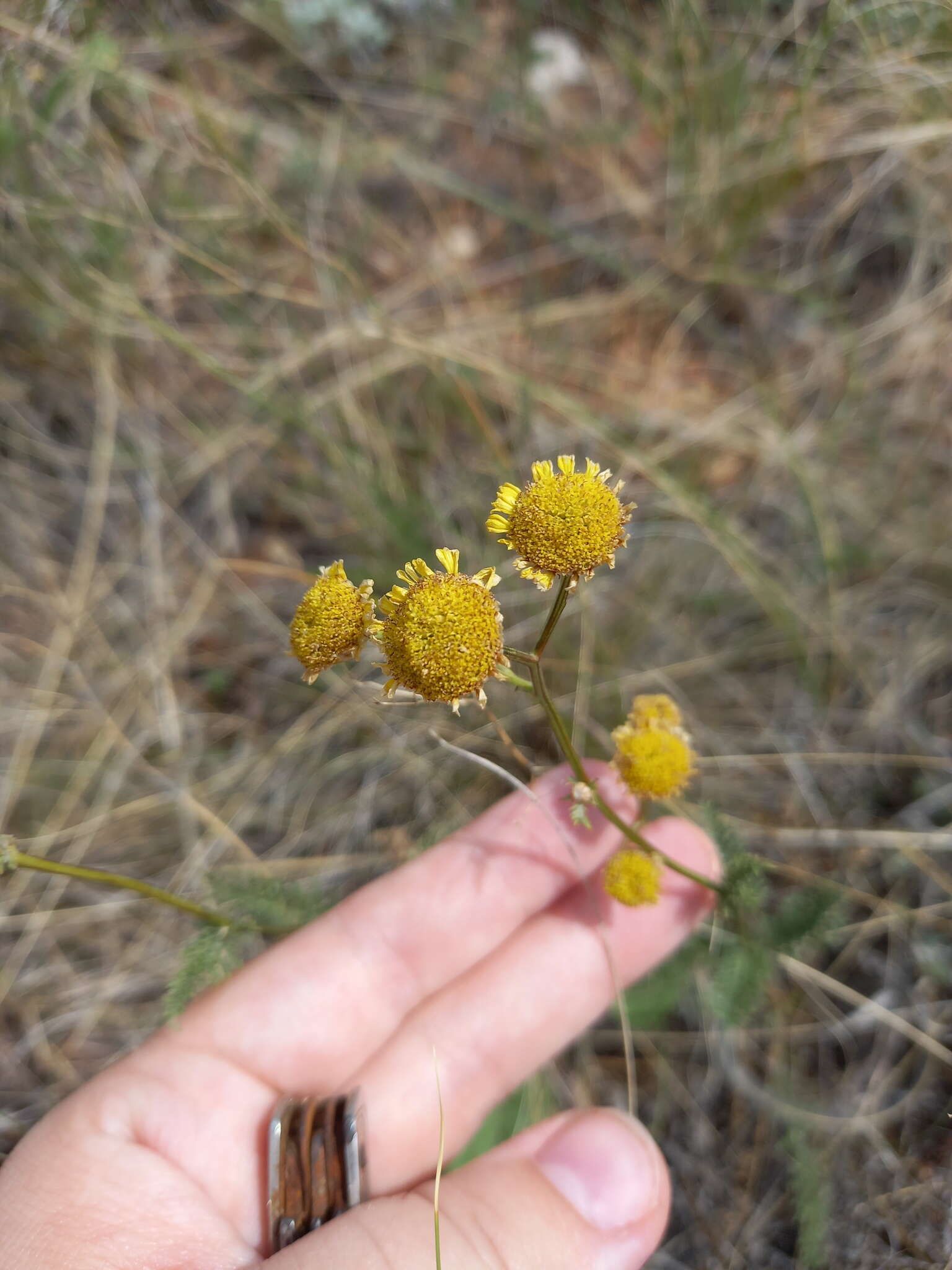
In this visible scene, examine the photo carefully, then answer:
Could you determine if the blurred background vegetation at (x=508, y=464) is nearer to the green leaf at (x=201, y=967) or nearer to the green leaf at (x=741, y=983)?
the green leaf at (x=741, y=983)

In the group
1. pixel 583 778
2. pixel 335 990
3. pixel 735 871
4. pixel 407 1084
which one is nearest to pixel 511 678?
pixel 583 778

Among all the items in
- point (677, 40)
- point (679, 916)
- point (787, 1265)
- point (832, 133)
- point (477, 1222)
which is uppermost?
point (677, 40)

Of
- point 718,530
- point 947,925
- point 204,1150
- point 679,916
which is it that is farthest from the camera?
point 718,530

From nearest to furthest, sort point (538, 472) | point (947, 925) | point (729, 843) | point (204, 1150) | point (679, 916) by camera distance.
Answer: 1. point (538, 472)
2. point (204, 1150)
3. point (729, 843)
4. point (679, 916)
5. point (947, 925)

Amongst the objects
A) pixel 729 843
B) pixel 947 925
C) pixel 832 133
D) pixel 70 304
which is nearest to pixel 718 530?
pixel 729 843

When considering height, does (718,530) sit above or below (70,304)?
below

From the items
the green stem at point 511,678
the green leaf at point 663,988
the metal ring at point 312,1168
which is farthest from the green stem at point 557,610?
the green leaf at point 663,988

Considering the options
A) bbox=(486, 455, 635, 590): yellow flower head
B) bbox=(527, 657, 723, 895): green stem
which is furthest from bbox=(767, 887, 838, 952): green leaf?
bbox=(486, 455, 635, 590): yellow flower head

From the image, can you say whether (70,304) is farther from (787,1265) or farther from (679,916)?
(787,1265)
